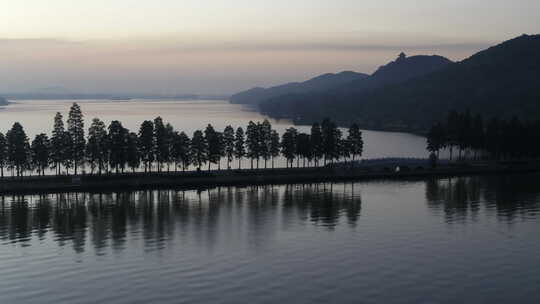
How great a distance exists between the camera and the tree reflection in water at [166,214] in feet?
164

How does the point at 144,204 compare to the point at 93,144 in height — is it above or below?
below

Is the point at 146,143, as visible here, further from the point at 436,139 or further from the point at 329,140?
the point at 436,139

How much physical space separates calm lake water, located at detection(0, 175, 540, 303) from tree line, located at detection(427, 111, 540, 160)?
27596mm

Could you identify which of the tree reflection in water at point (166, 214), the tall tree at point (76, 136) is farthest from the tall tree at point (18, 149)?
the tree reflection in water at point (166, 214)

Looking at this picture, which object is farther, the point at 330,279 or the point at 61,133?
the point at 61,133

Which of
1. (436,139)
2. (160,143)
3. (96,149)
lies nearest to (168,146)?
(160,143)

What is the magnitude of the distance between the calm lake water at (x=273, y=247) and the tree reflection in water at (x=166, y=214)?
0.51ft

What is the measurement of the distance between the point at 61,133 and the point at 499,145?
2563 inches

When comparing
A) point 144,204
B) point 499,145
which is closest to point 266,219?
point 144,204

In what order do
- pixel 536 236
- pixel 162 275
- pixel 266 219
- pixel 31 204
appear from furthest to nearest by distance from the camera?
pixel 31 204 → pixel 266 219 → pixel 536 236 → pixel 162 275

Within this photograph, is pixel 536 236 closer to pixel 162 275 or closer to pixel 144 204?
pixel 162 275

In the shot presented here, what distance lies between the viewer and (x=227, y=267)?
40062mm

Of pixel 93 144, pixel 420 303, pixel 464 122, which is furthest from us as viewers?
pixel 464 122

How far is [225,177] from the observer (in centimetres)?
8075
